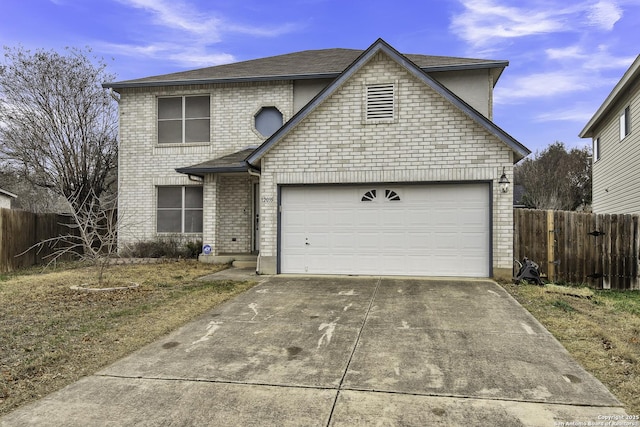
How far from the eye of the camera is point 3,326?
685 centimetres

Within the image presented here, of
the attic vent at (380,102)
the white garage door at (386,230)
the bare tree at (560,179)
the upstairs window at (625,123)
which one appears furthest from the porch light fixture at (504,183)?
the bare tree at (560,179)

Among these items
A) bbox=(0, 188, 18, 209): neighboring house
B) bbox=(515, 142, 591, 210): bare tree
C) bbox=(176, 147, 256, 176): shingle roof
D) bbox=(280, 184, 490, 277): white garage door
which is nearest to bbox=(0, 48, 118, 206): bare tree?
bbox=(0, 188, 18, 209): neighboring house

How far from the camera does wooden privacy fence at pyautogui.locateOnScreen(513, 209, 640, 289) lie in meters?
10.9

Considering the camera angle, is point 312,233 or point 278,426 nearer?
point 278,426

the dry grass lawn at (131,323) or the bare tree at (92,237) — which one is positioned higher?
the bare tree at (92,237)

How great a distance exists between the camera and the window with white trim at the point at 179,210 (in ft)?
51.9

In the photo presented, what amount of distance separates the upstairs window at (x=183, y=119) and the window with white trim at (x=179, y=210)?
1.79 meters

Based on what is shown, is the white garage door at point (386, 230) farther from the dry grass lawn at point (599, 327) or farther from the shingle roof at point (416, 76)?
the dry grass lawn at point (599, 327)

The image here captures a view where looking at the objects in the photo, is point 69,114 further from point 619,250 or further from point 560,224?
point 619,250

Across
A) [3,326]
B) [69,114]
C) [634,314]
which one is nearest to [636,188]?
[634,314]

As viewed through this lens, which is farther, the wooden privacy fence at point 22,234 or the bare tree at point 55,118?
the bare tree at point 55,118

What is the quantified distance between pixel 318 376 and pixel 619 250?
9.48 metres

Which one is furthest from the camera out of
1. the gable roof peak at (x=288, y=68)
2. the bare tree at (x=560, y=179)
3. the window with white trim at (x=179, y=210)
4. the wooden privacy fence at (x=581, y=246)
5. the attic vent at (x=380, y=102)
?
the bare tree at (x=560, y=179)

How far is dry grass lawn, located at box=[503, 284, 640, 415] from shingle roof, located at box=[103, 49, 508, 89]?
7556 mm
